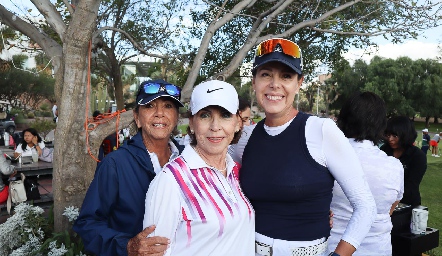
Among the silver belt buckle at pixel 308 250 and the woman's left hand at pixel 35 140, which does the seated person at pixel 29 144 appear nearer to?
the woman's left hand at pixel 35 140

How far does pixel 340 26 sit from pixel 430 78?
152ft

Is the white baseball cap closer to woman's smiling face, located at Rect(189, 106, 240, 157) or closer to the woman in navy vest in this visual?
woman's smiling face, located at Rect(189, 106, 240, 157)

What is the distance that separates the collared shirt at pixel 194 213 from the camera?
156 centimetres

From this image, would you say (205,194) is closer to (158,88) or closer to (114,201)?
(114,201)

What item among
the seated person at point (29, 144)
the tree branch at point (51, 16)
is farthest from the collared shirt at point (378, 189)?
the seated person at point (29, 144)

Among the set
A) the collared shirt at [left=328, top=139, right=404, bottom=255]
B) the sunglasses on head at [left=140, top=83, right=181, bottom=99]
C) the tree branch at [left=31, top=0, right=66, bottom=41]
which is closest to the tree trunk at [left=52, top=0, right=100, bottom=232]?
the tree branch at [left=31, top=0, right=66, bottom=41]

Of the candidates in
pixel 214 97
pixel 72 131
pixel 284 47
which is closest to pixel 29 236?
pixel 72 131

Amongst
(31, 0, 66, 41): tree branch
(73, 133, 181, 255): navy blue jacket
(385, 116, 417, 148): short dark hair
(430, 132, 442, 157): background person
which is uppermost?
(31, 0, 66, 41): tree branch

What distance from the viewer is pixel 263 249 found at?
1.88m

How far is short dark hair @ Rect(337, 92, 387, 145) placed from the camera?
266 centimetres

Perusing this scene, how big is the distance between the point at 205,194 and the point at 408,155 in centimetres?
347

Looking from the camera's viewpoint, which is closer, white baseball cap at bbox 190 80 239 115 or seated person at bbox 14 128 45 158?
white baseball cap at bbox 190 80 239 115

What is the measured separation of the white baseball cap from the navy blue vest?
Answer: 312 mm

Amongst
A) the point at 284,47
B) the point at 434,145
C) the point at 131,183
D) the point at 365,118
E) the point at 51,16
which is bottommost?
the point at 434,145
